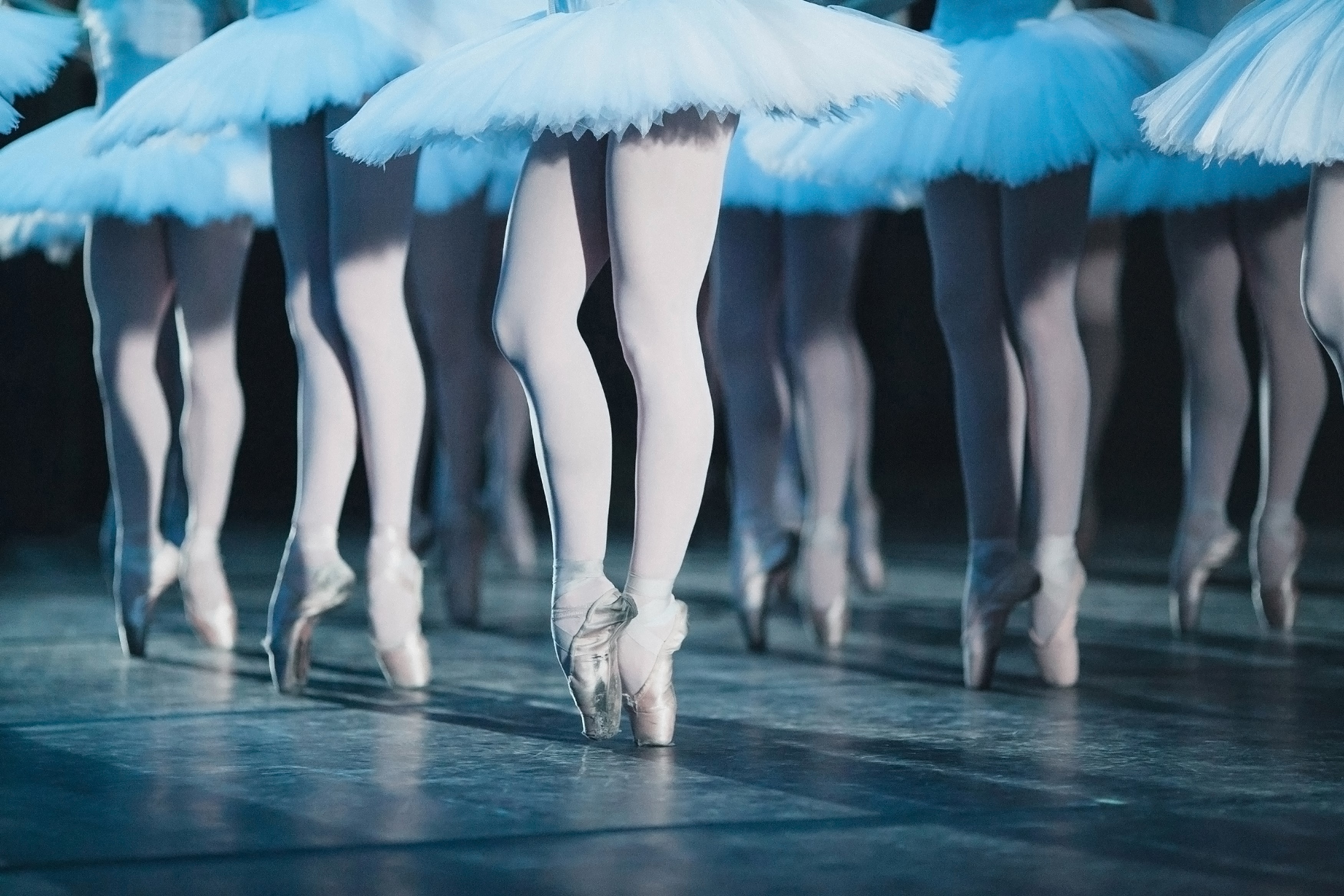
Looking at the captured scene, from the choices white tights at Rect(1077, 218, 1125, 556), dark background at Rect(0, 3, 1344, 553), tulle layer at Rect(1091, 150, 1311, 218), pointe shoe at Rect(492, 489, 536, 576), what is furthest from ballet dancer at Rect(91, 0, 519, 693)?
dark background at Rect(0, 3, 1344, 553)

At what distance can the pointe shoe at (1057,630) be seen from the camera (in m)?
2.29

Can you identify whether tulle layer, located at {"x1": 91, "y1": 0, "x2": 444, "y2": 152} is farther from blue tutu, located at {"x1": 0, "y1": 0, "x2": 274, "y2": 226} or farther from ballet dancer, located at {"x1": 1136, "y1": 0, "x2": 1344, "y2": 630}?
ballet dancer, located at {"x1": 1136, "y1": 0, "x2": 1344, "y2": 630}

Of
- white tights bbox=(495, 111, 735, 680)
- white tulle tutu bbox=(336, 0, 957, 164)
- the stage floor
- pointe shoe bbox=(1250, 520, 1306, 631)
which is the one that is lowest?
the stage floor

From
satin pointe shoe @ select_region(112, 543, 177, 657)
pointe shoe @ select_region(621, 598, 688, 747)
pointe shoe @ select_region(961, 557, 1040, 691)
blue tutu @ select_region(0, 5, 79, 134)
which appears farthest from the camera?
satin pointe shoe @ select_region(112, 543, 177, 657)

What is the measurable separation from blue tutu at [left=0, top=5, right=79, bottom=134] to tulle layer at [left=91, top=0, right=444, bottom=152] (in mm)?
211

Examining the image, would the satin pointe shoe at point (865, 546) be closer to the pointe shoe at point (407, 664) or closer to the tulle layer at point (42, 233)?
the pointe shoe at point (407, 664)

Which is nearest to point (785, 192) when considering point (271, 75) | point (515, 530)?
point (271, 75)

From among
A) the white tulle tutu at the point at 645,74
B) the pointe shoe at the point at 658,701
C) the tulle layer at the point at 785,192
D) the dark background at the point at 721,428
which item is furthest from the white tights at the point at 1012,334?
the dark background at the point at 721,428

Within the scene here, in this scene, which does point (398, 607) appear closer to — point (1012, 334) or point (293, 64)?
point (293, 64)

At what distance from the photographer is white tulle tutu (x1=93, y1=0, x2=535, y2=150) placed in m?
2.18

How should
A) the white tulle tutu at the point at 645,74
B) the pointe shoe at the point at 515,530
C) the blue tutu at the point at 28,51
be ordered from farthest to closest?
1. the pointe shoe at the point at 515,530
2. the blue tutu at the point at 28,51
3. the white tulle tutu at the point at 645,74

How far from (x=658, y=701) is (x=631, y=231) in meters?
0.50

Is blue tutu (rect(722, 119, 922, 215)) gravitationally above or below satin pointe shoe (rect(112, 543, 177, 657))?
above

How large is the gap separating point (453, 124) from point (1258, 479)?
5.36 meters
